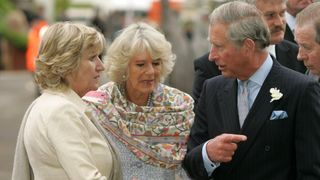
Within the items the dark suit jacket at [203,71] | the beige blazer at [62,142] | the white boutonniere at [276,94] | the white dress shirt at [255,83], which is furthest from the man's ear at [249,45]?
the dark suit jacket at [203,71]

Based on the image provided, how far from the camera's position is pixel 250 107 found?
14.8 ft

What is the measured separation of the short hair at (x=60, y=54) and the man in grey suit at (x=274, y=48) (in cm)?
120

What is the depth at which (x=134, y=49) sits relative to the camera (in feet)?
16.9

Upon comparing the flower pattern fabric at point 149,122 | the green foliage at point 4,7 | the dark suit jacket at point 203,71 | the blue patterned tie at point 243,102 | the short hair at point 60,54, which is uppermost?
the short hair at point 60,54

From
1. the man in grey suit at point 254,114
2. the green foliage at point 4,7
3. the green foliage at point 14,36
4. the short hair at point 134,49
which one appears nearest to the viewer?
the man in grey suit at point 254,114

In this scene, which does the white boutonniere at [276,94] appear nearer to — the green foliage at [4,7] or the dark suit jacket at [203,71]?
the dark suit jacket at [203,71]

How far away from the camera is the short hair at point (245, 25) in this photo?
4445mm

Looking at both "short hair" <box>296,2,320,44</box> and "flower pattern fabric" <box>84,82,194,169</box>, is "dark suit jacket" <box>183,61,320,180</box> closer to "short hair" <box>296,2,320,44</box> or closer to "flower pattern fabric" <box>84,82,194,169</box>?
"short hair" <box>296,2,320,44</box>

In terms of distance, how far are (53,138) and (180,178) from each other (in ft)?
3.93

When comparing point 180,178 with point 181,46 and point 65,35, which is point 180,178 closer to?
point 65,35

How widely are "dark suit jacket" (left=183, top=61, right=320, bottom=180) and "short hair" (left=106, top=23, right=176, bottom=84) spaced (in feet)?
2.40

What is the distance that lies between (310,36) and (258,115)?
1.59 feet

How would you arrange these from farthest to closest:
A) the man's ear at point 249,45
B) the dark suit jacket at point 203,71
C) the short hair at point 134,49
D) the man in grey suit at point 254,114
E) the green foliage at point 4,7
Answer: the green foliage at point 4,7 < the dark suit jacket at point 203,71 < the short hair at point 134,49 < the man's ear at point 249,45 < the man in grey suit at point 254,114

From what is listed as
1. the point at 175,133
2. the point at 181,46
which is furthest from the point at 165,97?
the point at 181,46
